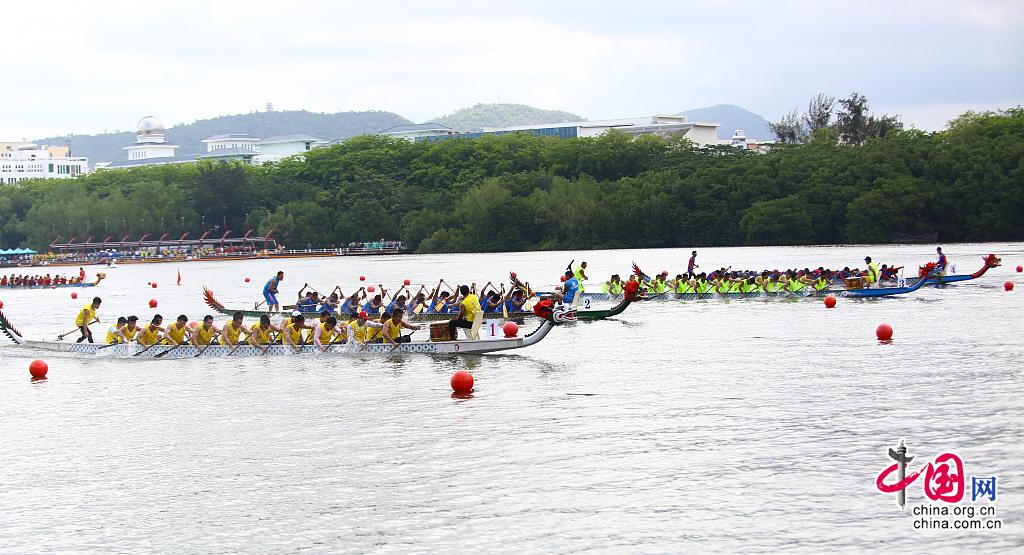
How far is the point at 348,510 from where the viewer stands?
37.9 feet

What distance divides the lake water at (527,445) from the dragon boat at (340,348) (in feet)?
1.13

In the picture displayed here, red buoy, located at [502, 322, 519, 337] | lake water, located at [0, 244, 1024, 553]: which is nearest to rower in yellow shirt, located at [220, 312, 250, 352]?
lake water, located at [0, 244, 1024, 553]

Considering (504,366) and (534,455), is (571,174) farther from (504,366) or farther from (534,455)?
(534,455)

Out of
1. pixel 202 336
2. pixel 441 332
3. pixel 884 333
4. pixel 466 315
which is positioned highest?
pixel 466 315

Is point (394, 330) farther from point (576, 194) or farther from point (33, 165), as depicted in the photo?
point (33, 165)

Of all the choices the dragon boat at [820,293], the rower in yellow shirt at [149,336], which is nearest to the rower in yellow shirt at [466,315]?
the rower in yellow shirt at [149,336]

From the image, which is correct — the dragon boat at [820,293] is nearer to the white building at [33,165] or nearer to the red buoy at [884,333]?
the red buoy at [884,333]

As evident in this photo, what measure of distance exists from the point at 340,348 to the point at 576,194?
72.3 m

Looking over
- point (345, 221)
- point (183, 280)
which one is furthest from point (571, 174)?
point (183, 280)

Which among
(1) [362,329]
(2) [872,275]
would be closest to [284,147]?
(2) [872,275]

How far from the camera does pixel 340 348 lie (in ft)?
70.4

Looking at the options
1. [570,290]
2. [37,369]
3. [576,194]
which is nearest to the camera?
[37,369]

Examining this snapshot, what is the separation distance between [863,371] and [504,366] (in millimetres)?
6290

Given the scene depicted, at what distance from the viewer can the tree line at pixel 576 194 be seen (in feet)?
250
